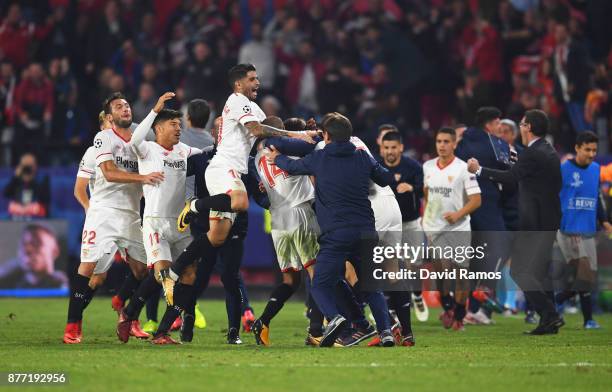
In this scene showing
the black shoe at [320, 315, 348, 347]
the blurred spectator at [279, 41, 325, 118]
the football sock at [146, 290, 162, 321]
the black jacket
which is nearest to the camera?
the black shoe at [320, 315, 348, 347]

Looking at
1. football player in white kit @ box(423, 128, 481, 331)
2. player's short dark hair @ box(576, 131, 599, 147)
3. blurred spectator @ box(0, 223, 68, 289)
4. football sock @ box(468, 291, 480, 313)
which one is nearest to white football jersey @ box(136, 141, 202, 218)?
football player in white kit @ box(423, 128, 481, 331)

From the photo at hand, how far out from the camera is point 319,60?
2086 centimetres

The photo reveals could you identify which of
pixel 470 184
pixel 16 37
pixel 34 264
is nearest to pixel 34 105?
pixel 16 37

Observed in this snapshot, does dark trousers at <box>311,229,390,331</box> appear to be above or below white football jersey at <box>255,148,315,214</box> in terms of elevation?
below

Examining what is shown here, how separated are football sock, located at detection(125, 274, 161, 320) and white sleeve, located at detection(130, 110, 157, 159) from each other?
44.5 inches

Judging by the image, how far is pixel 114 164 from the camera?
10836 mm

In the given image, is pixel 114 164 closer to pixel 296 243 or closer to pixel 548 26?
pixel 296 243

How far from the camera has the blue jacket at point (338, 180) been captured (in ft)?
32.9

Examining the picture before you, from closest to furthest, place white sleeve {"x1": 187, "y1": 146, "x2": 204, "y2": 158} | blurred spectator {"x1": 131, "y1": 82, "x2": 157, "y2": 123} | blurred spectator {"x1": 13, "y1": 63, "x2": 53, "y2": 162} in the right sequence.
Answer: white sleeve {"x1": 187, "y1": 146, "x2": 204, "y2": 158} → blurred spectator {"x1": 131, "y1": 82, "x2": 157, "y2": 123} → blurred spectator {"x1": 13, "y1": 63, "x2": 53, "y2": 162}

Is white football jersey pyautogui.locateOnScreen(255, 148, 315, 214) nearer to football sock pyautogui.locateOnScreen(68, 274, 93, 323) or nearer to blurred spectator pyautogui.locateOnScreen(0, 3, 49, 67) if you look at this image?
football sock pyautogui.locateOnScreen(68, 274, 93, 323)

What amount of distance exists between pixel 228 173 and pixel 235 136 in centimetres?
36

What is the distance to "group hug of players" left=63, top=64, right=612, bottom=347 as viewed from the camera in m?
10.1

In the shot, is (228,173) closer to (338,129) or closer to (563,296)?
(338,129)

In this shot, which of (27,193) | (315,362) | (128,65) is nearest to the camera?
(315,362)
